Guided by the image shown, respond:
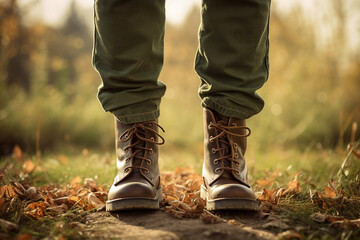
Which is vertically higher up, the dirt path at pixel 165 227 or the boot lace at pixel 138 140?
the boot lace at pixel 138 140

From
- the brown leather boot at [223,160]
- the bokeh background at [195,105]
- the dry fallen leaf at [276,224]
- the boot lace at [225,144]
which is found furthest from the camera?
the bokeh background at [195,105]

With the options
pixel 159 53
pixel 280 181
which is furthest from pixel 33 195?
pixel 280 181

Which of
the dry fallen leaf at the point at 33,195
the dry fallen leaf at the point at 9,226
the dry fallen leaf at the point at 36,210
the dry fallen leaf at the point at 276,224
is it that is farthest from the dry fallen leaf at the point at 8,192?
the dry fallen leaf at the point at 276,224

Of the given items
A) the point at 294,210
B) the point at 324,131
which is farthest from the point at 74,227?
the point at 324,131

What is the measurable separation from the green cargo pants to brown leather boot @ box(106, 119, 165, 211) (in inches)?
2.6

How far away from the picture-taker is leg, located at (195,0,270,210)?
129 cm

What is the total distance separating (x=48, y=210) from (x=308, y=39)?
589 cm

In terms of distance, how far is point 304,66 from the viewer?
17.3 feet

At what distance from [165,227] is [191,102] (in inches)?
231

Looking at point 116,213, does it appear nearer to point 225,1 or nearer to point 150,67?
point 150,67

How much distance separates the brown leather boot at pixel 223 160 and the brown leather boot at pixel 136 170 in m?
0.23

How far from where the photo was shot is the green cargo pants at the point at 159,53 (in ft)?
4.22

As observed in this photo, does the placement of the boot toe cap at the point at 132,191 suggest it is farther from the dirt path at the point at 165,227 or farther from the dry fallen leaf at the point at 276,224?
the dry fallen leaf at the point at 276,224

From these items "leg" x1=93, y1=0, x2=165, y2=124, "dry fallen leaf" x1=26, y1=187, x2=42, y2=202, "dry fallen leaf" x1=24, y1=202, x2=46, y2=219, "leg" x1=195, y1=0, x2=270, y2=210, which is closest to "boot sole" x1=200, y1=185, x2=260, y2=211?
"leg" x1=195, y1=0, x2=270, y2=210
